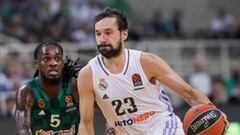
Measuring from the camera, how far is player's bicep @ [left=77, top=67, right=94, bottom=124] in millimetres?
7527

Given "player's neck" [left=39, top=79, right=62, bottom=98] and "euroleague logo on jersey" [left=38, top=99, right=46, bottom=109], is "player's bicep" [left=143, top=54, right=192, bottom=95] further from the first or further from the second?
"euroleague logo on jersey" [left=38, top=99, right=46, bottom=109]

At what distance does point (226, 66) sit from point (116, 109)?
34.2 feet

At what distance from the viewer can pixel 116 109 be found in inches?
298

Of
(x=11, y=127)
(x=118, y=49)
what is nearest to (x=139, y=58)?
(x=118, y=49)

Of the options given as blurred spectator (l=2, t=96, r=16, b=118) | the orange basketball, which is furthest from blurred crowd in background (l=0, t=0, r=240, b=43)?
the orange basketball

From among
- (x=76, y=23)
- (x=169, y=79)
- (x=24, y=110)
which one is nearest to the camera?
(x=169, y=79)

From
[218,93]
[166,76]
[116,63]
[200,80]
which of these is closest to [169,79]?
[166,76]

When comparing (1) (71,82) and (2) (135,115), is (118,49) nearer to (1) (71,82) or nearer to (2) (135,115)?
(2) (135,115)

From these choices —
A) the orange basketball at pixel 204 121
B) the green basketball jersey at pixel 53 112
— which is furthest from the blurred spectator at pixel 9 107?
the orange basketball at pixel 204 121

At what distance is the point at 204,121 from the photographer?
732cm

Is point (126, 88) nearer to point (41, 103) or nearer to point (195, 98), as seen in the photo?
point (195, 98)

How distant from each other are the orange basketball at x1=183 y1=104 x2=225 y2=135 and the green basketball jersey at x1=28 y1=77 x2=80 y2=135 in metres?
1.52

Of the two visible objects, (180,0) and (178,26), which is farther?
(180,0)

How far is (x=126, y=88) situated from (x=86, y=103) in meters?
0.40
